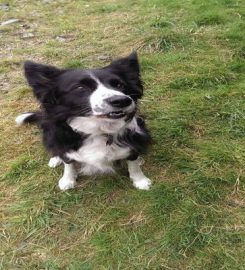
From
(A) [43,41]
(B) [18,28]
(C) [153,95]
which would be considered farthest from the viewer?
(B) [18,28]

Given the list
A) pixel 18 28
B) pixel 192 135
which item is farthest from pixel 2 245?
pixel 18 28

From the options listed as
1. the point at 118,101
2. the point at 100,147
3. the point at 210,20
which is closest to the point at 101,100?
the point at 118,101

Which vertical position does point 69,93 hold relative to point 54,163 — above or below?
above

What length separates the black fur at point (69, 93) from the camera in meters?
2.45

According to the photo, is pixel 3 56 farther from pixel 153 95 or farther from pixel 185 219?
pixel 185 219

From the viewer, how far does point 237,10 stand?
574 centimetres

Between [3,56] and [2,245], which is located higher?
[2,245]

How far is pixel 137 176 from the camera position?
2.90 m

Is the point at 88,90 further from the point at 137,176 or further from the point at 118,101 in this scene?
the point at 137,176

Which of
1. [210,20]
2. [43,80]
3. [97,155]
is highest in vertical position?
[43,80]

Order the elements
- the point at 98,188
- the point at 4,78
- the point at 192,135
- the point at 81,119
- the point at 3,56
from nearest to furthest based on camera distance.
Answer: the point at 81,119 < the point at 98,188 < the point at 192,135 < the point at 4,78 < the point at 3,56

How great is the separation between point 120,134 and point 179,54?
2.23 metres

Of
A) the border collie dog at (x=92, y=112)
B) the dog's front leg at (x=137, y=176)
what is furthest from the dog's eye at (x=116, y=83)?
the dog's front leg at (x=137, y=176)

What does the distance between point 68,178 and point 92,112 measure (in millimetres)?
709
